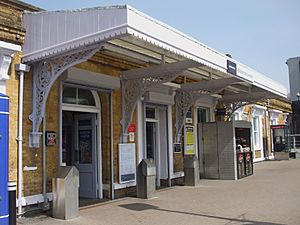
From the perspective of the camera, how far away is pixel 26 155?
790 centimetres

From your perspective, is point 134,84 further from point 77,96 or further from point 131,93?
point 77,96

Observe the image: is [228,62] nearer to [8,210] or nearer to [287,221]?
[287,221]

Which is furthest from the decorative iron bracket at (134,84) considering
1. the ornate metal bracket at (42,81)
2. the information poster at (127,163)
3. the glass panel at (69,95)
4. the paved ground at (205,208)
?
the ornate metal bracket at (42,81)

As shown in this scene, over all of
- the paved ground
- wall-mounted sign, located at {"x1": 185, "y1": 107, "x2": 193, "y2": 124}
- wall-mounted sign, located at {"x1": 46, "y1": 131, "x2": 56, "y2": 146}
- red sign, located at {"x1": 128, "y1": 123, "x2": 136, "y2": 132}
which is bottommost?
the paved ground

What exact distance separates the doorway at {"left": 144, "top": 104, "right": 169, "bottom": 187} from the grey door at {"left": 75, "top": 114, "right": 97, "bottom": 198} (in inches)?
99.0

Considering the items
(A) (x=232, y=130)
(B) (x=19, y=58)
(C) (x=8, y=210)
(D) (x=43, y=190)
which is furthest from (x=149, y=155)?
(C) (x=8, y=210)

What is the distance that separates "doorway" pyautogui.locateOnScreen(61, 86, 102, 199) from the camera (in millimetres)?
9995

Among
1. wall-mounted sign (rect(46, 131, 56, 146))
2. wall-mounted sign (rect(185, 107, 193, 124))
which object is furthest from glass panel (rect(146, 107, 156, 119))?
wall-mounted sign (rect(46, 131, 56, 146))

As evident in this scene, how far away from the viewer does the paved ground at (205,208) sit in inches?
292

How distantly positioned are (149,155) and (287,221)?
606 cm

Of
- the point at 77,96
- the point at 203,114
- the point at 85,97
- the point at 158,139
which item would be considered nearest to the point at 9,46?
the point at 77,96

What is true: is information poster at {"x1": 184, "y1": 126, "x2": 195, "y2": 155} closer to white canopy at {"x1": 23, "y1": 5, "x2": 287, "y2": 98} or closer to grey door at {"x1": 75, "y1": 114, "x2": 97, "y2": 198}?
grey door at {"x1": 75, "y1": 114, "x2": 97, "y2": 198}

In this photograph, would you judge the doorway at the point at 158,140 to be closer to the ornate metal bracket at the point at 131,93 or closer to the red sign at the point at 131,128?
the red sign at the point at 131,128

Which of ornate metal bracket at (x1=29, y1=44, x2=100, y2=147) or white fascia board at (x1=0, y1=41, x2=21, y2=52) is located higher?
white fascia board at (x1=0, y1=41, x2=21, y2=52)
